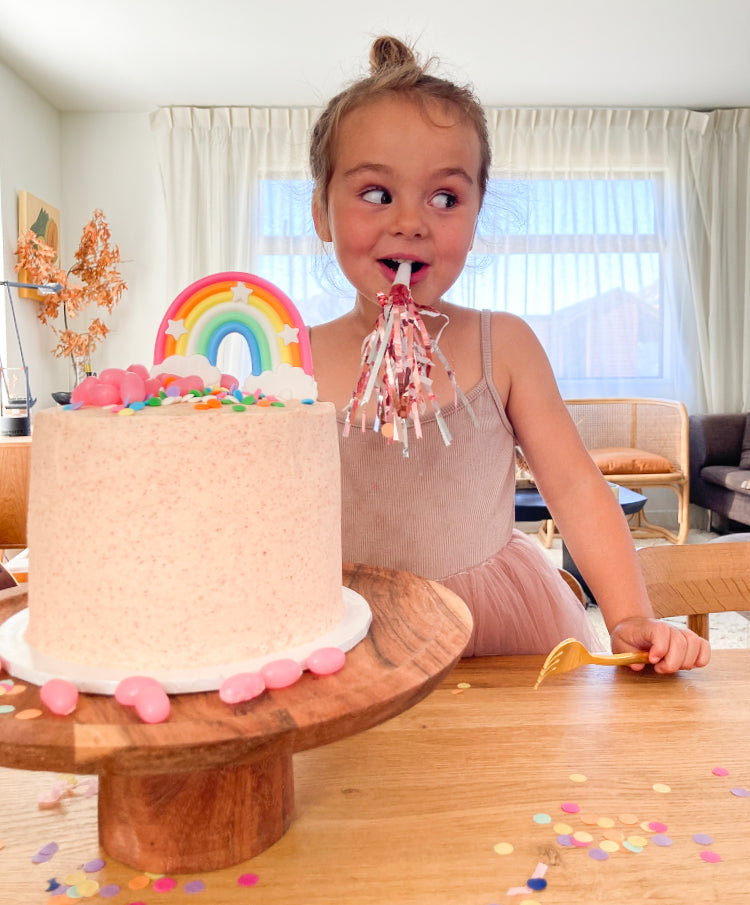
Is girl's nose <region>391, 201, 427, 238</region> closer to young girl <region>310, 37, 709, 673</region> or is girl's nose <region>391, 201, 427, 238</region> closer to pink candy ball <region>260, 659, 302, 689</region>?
young girl <region>310, 37, 709, 673</region>

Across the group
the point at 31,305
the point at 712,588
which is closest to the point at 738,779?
the point at 712,588

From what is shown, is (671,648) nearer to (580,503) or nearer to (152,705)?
(580,503)

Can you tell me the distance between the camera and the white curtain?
540 cm

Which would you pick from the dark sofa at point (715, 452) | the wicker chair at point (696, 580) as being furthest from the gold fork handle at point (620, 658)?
the dark sofa at point (715, 452)

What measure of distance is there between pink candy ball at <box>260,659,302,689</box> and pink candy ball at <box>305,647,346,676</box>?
0.05ft

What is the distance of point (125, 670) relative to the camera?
56 cm

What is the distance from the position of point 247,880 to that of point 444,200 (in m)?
0.75

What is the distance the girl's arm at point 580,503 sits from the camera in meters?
0.88

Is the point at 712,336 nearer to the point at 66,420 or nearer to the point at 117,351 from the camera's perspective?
the point at 117,351

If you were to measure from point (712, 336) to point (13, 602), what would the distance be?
563cm

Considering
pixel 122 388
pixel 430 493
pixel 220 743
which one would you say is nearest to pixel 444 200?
pixel 430 493

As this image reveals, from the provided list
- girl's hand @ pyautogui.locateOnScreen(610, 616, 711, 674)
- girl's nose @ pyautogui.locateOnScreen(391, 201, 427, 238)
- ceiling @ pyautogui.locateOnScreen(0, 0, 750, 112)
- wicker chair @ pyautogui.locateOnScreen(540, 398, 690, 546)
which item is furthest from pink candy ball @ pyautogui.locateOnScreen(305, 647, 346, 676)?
wicker chair @ pyautogui.locateOnScreen(540, 398, 690, 546)

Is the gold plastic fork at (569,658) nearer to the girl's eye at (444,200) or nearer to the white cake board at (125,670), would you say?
the white cake board at (125,670)

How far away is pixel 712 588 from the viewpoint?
3.83 ft
